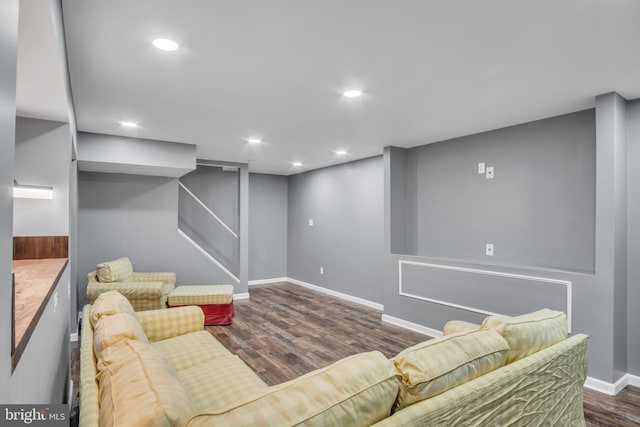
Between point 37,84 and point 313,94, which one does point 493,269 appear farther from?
point 37,84

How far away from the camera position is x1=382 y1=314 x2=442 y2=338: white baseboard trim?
4.04 metres

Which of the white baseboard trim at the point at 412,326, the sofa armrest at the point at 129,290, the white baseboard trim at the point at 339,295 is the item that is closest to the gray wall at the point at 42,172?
the sofa armrest at the point at 129,290

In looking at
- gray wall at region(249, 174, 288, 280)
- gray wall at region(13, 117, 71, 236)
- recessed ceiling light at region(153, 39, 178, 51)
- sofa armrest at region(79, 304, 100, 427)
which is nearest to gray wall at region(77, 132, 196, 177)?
gray wall at region(13, 117, 71, 236)

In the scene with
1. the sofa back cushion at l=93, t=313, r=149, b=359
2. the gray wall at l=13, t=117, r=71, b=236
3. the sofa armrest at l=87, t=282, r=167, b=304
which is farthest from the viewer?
the sofa armrest at l=87, t=282, r=167, b=304

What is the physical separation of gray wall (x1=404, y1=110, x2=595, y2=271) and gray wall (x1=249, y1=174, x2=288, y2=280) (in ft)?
11.4

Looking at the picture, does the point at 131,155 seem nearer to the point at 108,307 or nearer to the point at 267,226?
the point at 108,307

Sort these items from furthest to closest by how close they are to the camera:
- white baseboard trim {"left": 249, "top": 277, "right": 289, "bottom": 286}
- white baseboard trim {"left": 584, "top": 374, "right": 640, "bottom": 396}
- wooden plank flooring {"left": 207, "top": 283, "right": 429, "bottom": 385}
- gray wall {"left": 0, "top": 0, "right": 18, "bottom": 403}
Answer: white baseboard trim {"left": 249, "top": 277, "right": 289, "bottom": 286} → wooden plank flooring {"left": 207, "top": 283, "right": 429, "bottom": 385} → white baseboard trim {"left": 584, "top": 374, "right": 640, "bottom": 396} → gray wall {"left": 0, "top": 0, "right": 18, "bottom": 403}

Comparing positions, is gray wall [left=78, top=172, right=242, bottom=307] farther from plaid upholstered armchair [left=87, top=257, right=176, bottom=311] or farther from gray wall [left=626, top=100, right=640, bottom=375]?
gray wall [left=626, top=100, right=640, bottom=375]

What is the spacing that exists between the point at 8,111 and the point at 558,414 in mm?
2539

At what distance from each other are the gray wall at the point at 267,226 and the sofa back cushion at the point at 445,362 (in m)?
5.96

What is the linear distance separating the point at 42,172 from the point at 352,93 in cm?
230

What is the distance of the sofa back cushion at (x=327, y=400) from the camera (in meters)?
0.93

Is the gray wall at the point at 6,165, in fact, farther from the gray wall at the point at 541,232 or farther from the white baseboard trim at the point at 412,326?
the white baseboard trim at the point at 412,326

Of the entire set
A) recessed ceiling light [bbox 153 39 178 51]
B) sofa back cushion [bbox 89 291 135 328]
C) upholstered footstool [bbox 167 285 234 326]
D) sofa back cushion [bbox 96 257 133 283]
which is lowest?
upholstered footstool [bbox 167 285 234 326]
